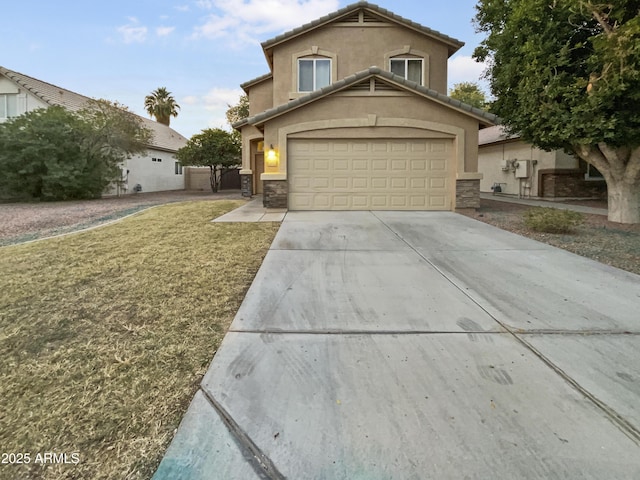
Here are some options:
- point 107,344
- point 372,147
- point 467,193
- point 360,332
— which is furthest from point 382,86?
point 107,344

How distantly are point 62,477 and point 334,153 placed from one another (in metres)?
10.9

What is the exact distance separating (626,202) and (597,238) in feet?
11.2

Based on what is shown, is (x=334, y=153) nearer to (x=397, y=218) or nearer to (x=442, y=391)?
(x=397, y=218)

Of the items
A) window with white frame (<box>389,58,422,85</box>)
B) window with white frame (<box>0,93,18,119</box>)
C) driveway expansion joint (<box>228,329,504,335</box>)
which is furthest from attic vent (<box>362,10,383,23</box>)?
window with white frame (<box>0,93,18,119</box>)

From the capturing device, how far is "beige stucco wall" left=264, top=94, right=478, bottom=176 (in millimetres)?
11664

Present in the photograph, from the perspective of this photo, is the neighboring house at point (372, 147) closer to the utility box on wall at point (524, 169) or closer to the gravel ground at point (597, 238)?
the gravel ground at point (597, 238)

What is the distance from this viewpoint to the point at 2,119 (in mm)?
20547

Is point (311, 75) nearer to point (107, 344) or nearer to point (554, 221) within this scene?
point (554, 221)

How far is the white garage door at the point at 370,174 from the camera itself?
39.2ft

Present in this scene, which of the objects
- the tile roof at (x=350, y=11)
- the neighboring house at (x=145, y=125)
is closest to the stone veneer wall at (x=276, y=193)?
the tile roof at (x=350, y=11)

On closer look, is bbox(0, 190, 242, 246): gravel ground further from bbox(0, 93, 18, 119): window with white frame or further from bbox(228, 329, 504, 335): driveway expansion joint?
bbox(0, 93, 18, 119): window with white frame

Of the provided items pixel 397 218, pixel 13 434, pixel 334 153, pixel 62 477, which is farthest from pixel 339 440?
pixel 334 153

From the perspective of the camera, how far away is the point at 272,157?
469 inches

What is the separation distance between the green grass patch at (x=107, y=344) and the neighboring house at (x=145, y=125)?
1828 cm
